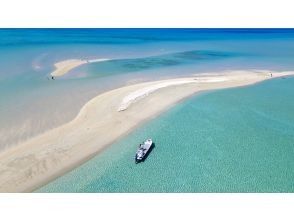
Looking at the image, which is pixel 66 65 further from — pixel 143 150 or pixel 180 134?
pixel 143 150

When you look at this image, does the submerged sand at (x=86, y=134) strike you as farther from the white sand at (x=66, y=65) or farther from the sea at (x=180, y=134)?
the white sand at (x=66, y=65)

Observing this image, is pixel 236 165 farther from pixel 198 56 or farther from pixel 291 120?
pixel 198 56

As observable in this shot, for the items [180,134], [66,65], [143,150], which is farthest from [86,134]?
[66,65]

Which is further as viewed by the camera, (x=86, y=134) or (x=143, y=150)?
(x=86, y=134)

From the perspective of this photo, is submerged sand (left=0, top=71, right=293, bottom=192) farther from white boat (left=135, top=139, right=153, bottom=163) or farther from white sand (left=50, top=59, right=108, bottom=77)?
white sand (left=50, top=59, right=108, bottom=77)

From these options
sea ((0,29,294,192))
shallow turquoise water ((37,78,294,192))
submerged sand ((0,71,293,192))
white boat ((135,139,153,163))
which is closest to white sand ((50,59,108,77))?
sea ((0,29,294,192))

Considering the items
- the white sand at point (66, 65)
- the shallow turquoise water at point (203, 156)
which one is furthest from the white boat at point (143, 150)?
the white sand at point (66, 65)
